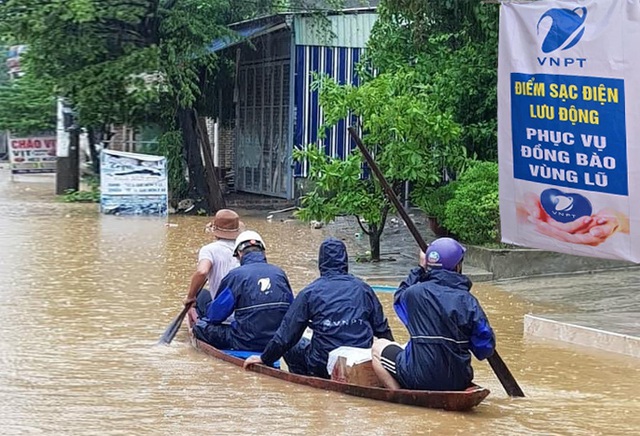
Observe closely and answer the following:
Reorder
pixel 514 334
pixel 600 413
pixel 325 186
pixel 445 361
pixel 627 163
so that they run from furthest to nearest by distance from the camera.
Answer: pixel 325 186 → pixel 514 334 → pixel 627 163 → pixel 600 413 → pixel 445 361

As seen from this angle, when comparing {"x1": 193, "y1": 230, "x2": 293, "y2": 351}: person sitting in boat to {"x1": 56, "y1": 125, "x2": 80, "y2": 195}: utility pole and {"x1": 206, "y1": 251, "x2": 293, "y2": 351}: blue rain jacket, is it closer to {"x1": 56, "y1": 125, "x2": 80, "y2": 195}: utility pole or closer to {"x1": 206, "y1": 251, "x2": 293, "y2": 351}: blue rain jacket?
{"x1": 206, "y1": 251, "x2": 293, "y2": 351}: blue rain jacket

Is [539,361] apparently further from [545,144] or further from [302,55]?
[302,55]

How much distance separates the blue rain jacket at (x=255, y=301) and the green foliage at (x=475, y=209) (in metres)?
6.50

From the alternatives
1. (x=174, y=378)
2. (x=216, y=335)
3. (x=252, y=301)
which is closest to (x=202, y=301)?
(x=216, y=335)

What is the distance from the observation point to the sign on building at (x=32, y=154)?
3484cm

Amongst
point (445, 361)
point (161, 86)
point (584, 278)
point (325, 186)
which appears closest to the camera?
point (445, 361)

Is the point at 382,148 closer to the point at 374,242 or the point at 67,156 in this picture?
the point at 374,242

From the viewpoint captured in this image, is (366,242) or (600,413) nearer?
(600,413)

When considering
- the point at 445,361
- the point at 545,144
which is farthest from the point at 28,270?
the point at 445,361

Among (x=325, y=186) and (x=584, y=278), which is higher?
(x=325, y=186)

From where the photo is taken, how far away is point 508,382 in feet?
28.9

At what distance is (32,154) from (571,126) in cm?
2750

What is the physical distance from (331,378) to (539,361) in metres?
2.59

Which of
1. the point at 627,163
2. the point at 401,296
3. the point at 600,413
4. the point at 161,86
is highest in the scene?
the point at 161,86
